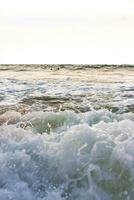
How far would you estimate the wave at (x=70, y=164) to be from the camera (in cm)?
779

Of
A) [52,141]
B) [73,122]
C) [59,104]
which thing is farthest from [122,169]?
[59,104]

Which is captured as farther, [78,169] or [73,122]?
[73,122]

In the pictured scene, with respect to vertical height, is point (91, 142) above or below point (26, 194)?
above

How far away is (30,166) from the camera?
819 cm

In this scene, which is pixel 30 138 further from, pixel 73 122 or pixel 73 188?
pixel 73 122

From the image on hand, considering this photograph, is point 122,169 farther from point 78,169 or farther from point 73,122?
point 73,122

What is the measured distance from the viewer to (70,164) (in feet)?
26.8

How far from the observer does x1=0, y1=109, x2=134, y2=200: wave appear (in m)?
7.79

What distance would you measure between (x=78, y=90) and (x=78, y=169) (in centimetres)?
1102

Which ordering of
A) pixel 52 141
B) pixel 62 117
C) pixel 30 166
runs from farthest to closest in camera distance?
pixel 62 117, pixel 52 141, pixel 30 166

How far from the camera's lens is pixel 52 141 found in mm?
8789

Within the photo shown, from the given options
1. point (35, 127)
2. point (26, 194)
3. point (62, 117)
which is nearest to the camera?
point (26, 194)

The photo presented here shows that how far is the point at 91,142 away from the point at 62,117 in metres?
2.71

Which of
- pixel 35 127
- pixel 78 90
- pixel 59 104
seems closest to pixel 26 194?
pixel 35 127
